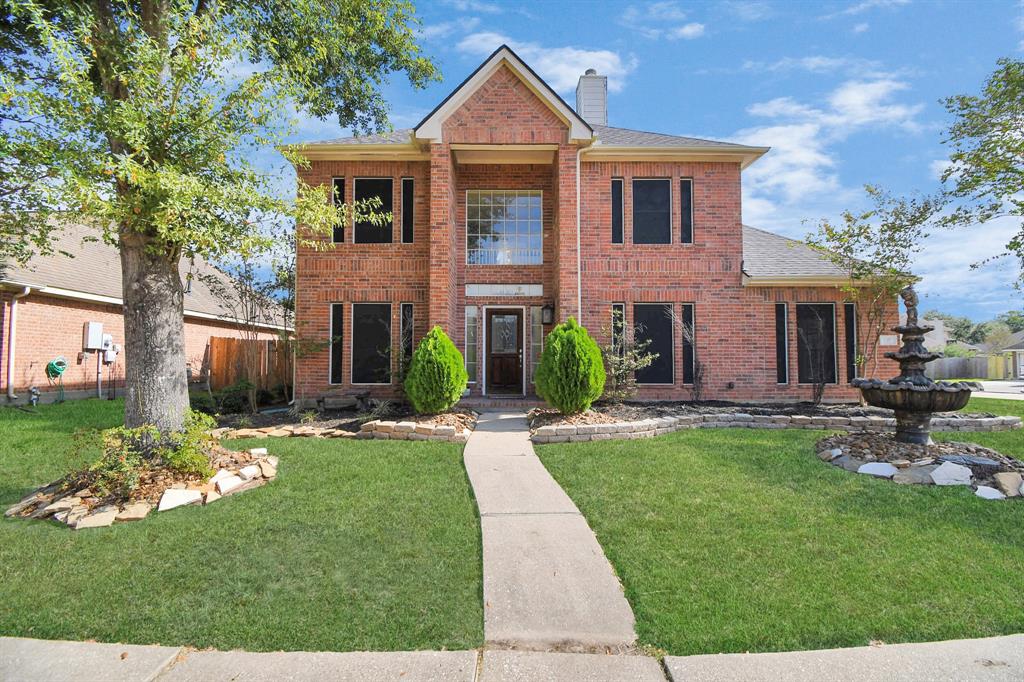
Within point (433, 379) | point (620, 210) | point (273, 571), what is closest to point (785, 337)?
point (620, 210)

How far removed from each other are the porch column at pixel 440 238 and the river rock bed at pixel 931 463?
265 inches

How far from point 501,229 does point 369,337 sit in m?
3.87

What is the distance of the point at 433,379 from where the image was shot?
820 cm

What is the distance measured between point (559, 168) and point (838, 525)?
817 cm

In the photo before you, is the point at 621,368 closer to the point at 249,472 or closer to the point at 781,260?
the point at 781,260

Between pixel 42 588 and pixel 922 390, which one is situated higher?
pixel 922 390

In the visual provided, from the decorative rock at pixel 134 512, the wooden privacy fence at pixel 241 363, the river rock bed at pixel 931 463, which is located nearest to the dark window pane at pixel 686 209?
the river rock bed at pixel 931 463

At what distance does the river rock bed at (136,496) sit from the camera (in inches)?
173

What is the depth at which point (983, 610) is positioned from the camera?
2951 millimetres

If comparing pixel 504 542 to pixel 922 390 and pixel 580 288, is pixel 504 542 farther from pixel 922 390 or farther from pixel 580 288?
pixel 580 288

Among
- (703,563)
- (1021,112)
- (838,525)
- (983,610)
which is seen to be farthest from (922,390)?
(1021,112)

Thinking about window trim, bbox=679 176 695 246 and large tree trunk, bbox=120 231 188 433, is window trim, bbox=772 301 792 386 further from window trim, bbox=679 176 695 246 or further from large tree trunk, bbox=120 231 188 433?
large tree trunk, bbox=120 231 188 433

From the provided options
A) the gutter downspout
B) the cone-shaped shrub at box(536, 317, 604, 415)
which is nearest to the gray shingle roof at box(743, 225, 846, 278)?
the cone-shaped shrub at box(536, 317, 604, 415)

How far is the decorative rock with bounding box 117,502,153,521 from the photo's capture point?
438 cm
